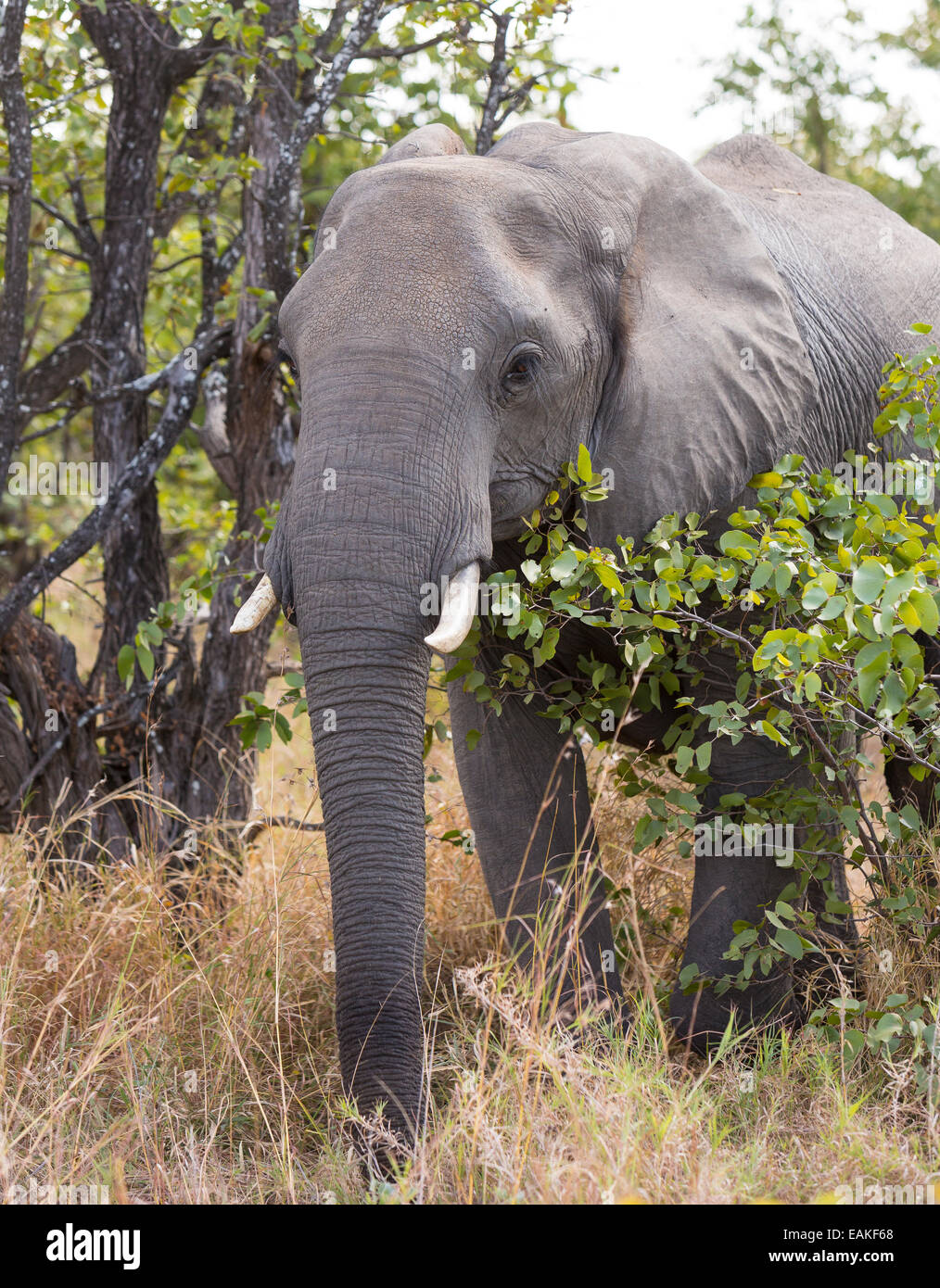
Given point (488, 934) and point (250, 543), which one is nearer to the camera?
point (488, 934)

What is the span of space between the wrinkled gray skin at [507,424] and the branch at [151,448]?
185 cm

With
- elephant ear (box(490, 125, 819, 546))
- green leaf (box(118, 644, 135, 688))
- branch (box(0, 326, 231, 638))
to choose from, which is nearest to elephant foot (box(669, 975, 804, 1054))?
elephant ear (box(490, 125, 819, 546))

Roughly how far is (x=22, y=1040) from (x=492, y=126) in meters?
3.80

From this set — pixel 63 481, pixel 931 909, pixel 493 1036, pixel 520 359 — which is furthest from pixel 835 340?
pixel 63 481

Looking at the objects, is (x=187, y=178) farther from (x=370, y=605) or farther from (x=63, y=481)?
(x=370, y=605)

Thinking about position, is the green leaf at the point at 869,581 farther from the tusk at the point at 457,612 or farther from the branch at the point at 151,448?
the branch at the point at 151,448

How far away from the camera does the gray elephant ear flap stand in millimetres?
3742

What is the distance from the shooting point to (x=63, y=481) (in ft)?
20.3

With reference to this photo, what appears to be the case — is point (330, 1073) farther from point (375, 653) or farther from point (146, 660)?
point (146, 660)

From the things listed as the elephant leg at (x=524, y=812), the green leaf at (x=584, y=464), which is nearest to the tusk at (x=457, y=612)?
the green leaf at (x=584, y=464)

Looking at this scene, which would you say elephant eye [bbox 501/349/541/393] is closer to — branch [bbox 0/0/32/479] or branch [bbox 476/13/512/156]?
branch [bbox 476/13/512/156]

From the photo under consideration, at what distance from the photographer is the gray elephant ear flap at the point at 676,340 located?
3.74m

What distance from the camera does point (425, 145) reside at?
12.9 feet

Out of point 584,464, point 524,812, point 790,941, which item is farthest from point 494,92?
point 790,941
